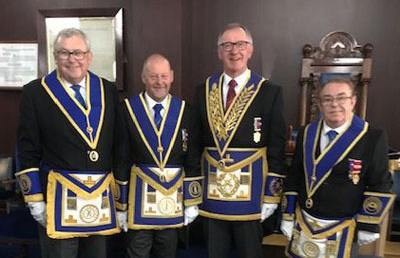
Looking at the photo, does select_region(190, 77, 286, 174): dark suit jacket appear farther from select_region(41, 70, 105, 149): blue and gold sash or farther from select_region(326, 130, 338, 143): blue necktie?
select_region(41, 70, 105, 149): blue and gold sash

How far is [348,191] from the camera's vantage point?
1545 millimetres

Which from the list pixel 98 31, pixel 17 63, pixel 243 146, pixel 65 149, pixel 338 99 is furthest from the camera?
pixel 17 63

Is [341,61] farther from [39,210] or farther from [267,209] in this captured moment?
[39,210]

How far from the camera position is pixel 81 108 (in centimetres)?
163

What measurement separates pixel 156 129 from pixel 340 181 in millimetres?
885

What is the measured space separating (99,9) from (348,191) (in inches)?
99.8

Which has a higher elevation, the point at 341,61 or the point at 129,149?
the point at 341,61

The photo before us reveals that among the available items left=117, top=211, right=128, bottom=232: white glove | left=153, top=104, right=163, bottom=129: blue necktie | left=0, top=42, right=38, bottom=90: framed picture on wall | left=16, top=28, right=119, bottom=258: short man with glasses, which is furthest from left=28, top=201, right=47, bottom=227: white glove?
left=0, top=42, right=38, bottom=90: framed picture on wall

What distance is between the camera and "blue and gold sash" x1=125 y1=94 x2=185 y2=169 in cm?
175

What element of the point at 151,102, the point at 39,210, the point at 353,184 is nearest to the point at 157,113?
the point at 151,102

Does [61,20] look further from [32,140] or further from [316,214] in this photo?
[316,214]

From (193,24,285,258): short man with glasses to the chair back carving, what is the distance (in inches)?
81.0

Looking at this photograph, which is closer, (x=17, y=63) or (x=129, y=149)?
(x=129, y=149)

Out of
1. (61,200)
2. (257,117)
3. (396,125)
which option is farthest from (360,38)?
(61,200)
